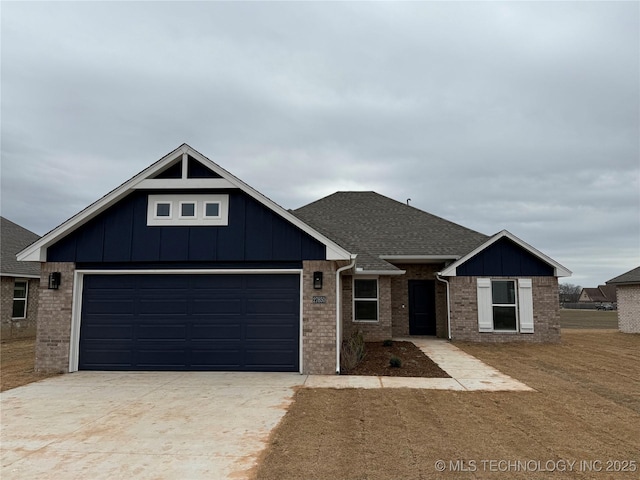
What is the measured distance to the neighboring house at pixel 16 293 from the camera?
54.3 feet

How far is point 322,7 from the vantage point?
11.0m

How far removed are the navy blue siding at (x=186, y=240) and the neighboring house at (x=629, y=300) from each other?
18042 millimetres

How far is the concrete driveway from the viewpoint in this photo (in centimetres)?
457

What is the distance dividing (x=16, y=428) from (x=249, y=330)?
15.8 feet

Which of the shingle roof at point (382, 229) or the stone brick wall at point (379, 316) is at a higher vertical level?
the shingle roof at point (382, 229)

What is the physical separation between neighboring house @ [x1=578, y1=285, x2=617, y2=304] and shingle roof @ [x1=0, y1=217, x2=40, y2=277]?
83.1 metres

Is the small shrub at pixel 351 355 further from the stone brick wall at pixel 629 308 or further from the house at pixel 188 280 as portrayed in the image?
the stone brick wall at pixel 629 308

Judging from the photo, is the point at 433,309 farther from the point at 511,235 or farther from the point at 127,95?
the point at 127,95

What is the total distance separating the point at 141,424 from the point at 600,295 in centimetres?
9532

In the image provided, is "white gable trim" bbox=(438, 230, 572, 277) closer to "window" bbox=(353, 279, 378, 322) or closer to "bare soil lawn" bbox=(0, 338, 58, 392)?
"window" bbox=(353, 279, 378, 322)

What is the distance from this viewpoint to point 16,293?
17.4m

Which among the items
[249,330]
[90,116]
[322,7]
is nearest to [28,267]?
[90,116]

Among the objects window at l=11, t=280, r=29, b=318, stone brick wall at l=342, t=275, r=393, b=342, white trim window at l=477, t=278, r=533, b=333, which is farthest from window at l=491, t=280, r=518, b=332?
window at l=11, t=280, r=29, b=318

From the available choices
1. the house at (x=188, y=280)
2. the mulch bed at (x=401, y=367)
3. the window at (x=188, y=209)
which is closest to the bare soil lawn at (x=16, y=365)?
the house at (x=188, y=280)
